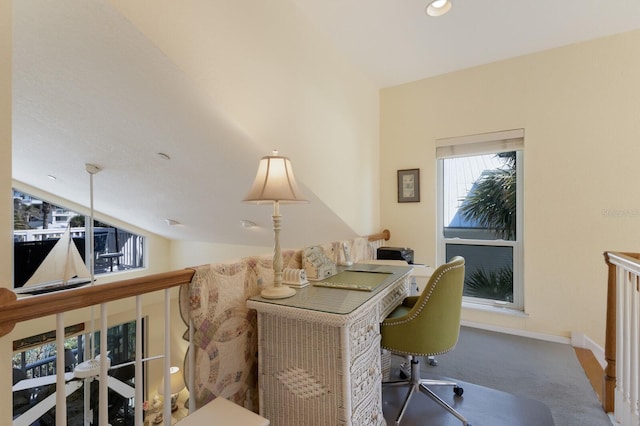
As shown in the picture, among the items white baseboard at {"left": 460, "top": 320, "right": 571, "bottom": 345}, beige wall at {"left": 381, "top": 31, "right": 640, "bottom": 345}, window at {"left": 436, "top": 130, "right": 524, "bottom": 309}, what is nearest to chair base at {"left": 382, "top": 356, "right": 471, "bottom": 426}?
white baseboard at {"left": 460, "top": 320, "right": 571, "bottom": 345}

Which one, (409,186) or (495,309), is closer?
(495,309)

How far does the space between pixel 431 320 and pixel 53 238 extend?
199 inches

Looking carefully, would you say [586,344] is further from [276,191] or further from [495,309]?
[276,191]

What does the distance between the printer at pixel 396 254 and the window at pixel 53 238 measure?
3794 mm

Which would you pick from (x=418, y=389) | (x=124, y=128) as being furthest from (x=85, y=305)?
(x=418, y=389)

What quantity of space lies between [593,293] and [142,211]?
4.95 meters

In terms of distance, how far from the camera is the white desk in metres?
1.25

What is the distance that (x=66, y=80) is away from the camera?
1.59m

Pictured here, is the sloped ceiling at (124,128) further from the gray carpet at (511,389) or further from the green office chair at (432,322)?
the gray carpet at (511,389)

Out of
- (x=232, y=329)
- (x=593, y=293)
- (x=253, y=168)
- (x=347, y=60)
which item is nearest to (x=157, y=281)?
(x=232, y=329)

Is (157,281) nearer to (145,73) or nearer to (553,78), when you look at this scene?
(145,73)

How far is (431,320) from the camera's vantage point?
1.61 meters

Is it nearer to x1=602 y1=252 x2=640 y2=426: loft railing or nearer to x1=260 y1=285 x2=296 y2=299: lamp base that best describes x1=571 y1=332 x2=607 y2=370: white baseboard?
x1=602 y1=252 x2=640 y2=426: loft railing

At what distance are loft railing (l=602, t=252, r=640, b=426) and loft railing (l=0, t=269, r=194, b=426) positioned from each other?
219 cm
